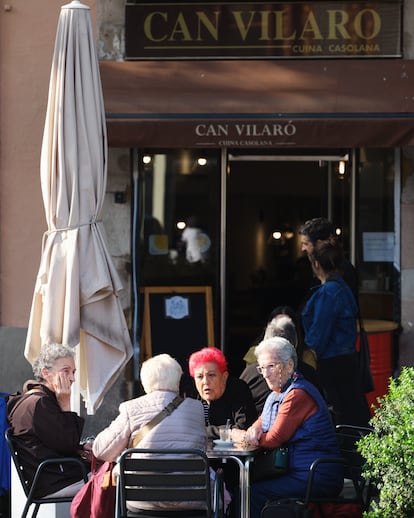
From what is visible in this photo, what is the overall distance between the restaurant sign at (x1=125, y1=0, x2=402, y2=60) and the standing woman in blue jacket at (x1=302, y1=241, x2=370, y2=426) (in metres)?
2.22

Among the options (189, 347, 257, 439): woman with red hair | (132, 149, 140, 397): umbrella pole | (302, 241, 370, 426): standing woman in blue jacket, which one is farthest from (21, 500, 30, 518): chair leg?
(132, 149, 140, 397): umbrella pole

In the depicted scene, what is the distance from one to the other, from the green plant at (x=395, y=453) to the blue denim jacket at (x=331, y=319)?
8.62 ft

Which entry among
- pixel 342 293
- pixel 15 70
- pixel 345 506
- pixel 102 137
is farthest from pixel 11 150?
pixel 345 506

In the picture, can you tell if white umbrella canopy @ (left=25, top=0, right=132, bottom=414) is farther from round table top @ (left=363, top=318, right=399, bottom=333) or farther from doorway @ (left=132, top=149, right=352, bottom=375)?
round table top @ (left=363, top=318, right=399, bottom=333)

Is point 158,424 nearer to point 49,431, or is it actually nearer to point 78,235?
point 49,431

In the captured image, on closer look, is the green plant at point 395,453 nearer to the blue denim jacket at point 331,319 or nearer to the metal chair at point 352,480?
the metal chair at point 352,480

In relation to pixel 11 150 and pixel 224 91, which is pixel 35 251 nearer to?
pixel 11 150

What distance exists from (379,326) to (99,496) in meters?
4.23

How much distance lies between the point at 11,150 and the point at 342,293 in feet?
11.2

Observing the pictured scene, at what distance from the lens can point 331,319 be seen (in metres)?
8.18

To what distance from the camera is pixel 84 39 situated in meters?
7.34

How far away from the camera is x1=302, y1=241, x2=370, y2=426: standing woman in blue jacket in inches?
322

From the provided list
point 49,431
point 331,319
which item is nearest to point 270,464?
point 49,431

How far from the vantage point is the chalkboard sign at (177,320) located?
1002 centimetres
